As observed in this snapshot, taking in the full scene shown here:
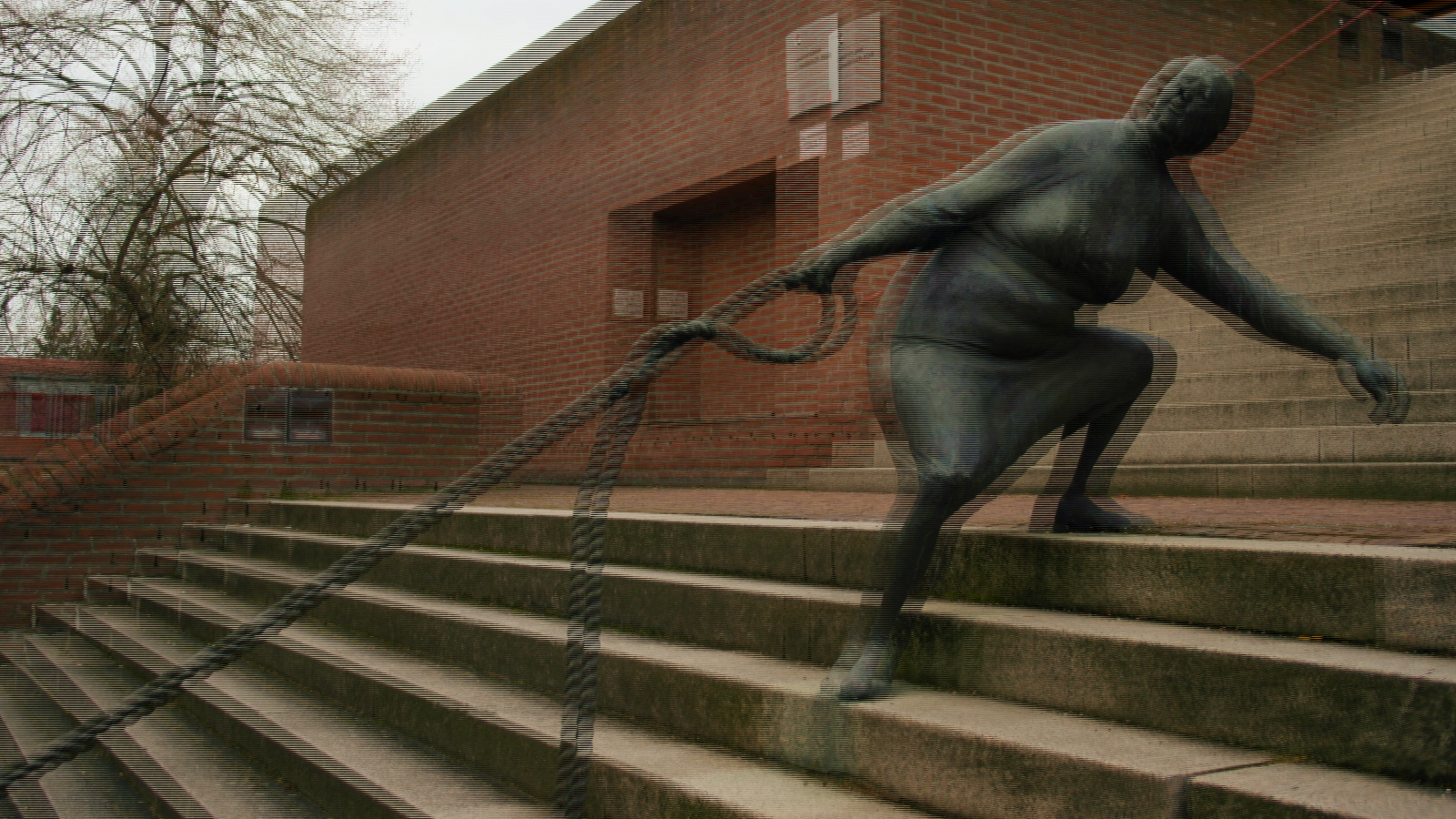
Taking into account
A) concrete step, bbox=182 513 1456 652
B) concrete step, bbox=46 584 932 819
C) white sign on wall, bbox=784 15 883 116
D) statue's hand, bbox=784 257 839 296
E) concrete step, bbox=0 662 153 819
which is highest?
white sign on wall, bbox=784 15 883 116

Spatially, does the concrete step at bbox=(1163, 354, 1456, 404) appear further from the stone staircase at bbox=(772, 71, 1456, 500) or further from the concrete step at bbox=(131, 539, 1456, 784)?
the concrete step at bbox=(131, 539, 1456, 784)

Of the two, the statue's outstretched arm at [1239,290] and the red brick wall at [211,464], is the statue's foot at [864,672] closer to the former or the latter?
the statue's outstretched arm at [1239,290]

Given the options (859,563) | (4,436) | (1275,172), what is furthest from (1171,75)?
(4,436)

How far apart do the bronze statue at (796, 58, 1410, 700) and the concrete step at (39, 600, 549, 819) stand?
1.11 metres

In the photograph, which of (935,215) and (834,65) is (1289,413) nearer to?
(935,215)

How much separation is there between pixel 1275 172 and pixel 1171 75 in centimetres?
637

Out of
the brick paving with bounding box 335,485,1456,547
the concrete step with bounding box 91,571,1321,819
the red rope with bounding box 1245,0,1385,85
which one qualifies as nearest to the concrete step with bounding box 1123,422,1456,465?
the brick paving with bounding box 335,485,1456,547

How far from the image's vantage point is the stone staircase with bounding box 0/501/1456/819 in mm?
1776

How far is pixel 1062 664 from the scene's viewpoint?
2.19 metres

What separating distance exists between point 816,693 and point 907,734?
29cm

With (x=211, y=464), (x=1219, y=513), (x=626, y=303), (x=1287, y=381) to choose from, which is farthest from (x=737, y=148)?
(x=1219, y=513)

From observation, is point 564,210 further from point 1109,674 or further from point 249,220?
point 1109,674

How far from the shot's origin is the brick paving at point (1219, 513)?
2521 millimetres

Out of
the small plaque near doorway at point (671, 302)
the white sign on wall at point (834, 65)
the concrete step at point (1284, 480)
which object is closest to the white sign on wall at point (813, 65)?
the white sign on wall at point (834, 65)
